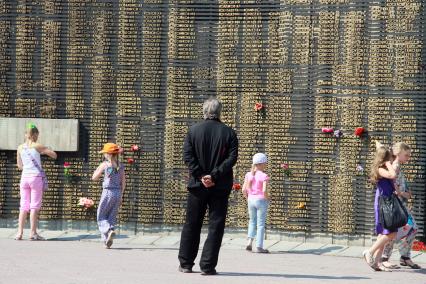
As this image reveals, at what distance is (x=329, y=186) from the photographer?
50.6ft

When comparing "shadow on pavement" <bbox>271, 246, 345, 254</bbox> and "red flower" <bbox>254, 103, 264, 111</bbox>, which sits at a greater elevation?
"red flower" <bbox>254, 103, 264, 111</bbox>

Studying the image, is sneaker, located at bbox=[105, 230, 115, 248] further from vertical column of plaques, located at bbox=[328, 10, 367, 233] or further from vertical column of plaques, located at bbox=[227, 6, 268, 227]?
vertical column of plaques, located at bbox=[328, 10, 367, 233]

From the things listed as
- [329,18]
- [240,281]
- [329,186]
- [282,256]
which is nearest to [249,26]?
[329,18]

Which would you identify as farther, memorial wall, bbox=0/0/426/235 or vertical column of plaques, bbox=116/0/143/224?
vertical column of plaques, bbox=116/0/143/224

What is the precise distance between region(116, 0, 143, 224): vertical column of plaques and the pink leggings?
1.52 m

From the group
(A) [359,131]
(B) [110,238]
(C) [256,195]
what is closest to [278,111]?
(A) [359,131]

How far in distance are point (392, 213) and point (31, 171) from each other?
613 centimetres

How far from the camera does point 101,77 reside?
16453mm

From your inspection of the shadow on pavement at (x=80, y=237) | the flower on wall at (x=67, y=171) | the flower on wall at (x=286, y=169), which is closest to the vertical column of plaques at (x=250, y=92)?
the flower on wall at (x=286, y=169)

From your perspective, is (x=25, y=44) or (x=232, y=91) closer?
(x=232, y=91)

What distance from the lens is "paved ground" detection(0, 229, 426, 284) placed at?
425 inches

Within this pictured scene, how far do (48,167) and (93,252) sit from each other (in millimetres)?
3377

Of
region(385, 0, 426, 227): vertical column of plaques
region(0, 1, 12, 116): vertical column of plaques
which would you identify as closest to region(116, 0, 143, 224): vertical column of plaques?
region(0, 1, 12, 116): vertical column of plaques

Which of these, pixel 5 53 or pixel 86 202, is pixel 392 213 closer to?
pixel 86 202
